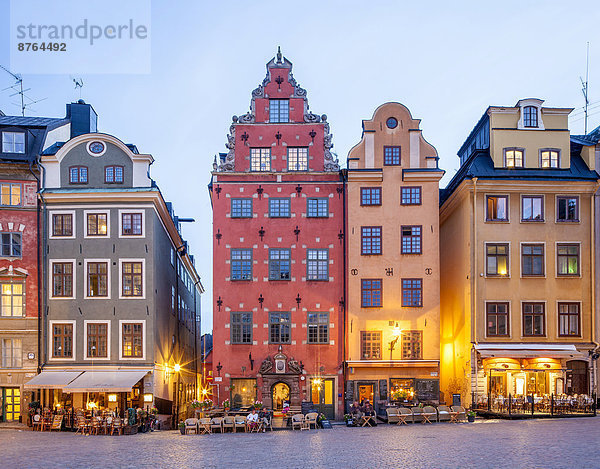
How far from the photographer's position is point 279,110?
142 ft

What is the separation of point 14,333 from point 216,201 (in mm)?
13490

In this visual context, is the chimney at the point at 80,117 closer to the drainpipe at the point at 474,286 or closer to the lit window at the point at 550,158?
the drainpipe at the point at 474,286

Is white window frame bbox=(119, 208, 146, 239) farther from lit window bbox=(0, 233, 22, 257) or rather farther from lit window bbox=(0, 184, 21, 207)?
lit window bbox=(0, 184, 21, 207)

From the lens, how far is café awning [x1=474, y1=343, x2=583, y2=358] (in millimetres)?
39594

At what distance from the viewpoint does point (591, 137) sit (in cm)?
4469

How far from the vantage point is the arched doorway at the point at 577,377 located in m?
40.6

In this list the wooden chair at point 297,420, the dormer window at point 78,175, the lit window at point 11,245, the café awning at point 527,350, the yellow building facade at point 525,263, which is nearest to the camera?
the wooden chair at point 297,420

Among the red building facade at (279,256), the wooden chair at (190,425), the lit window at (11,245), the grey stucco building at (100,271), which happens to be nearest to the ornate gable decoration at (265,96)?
the red building facade at (279,256)

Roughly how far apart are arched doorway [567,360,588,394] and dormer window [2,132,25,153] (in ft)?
111

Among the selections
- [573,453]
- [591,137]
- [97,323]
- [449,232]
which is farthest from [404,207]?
[573,453]

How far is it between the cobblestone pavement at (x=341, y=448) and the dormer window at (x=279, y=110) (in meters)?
18.9

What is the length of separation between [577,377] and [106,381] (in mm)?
26093

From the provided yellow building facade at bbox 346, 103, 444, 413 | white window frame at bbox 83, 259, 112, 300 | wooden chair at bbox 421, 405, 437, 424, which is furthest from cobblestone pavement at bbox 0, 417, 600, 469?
white window frame at bbox 83, 259, 112, 300

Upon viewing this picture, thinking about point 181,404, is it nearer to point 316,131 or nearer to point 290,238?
point 290,238
